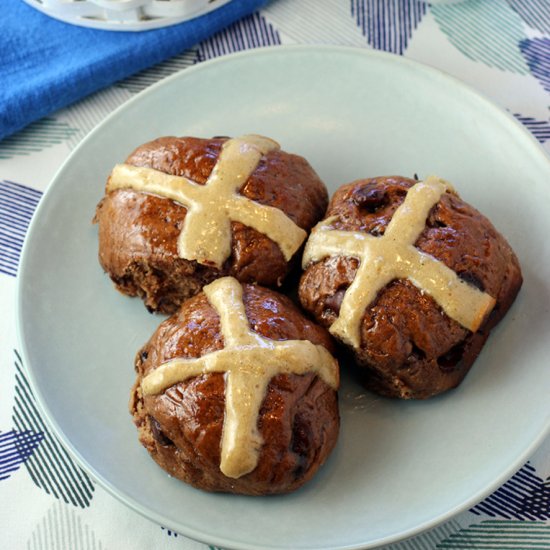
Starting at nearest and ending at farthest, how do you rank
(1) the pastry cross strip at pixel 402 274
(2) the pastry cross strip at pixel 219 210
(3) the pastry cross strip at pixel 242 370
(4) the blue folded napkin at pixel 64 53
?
(3) the pastry cross strip at pixel 242 370 → (1) the pastry cross strip at pixel 402 274 → (2) the pastry cross strip at pixel 219 210 → (4) the blue folded napkin at pixel 64 53

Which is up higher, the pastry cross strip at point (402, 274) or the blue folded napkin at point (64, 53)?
the pastry cross strip at point (402, 274)

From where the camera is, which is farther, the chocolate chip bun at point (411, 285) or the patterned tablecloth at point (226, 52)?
the patterned tablecloth at point (226, 52)

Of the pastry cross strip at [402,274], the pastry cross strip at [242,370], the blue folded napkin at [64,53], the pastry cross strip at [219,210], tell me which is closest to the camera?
the pastry cross strip at [242,370]

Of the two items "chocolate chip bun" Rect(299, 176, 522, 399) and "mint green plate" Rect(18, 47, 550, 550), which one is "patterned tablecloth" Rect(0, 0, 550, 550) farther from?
"chocolate chip bun" Rect(299, 176, 522, 399)

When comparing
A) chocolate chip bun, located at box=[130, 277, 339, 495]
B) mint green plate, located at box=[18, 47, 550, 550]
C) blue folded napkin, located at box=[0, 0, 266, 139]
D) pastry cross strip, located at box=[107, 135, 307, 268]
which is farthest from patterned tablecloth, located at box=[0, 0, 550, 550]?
pastry cross strip, located at box=[107, 135, 307, 268]

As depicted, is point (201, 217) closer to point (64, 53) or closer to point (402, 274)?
point (402, 274)

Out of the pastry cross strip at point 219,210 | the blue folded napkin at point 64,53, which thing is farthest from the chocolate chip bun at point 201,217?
the blue folded napkin at point 64,53

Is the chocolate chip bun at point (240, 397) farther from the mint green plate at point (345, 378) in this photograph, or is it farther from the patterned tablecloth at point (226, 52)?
the patterned tablecloth at point (226, 52)
